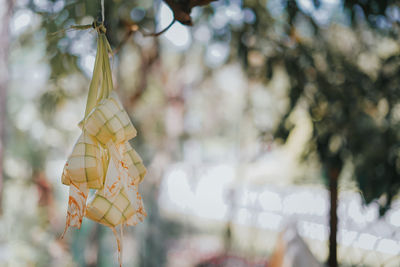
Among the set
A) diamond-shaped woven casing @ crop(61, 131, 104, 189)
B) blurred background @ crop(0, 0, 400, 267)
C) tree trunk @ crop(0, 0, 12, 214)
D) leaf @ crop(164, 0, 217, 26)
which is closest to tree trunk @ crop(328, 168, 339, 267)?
blurred background @ crop(0, 0, 400, 267)

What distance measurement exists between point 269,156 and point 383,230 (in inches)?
34.8

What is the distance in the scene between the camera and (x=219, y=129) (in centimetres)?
251

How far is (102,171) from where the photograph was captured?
42 centimetres

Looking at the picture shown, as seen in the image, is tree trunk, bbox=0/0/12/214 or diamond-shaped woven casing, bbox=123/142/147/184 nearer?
diamond-shaped woven casing, bbox=123/142/147/184

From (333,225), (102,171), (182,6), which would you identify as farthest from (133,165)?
(333,225)

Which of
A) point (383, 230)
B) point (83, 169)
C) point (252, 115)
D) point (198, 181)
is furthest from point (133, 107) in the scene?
point (83, 169)

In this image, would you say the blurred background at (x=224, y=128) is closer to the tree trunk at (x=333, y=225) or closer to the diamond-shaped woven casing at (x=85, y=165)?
the tree trunk at (x=333, y=225)

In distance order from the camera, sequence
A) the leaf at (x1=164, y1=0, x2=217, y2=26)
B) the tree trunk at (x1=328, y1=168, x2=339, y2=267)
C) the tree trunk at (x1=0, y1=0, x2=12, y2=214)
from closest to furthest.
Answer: the leaf at (x1=164, y1=0, x2=217, y2=26) → the tree trunk at (x1=328, y1=168, x2=339, y2=267) → the tree trunk at (x1=0, y1=0, x2=12, y2=214)

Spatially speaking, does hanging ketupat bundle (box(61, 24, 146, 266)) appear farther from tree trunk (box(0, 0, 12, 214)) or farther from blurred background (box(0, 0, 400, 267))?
tree trunk (box(0, 0, 12, 214))

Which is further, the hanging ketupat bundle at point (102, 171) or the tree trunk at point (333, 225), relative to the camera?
the tree trunk at point (333, 225)

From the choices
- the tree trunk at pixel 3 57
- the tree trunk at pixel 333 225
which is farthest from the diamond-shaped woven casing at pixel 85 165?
the tree trunk at pixel 3 57

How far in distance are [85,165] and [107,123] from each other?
0.19 feet

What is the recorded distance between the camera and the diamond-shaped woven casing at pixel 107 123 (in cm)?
41

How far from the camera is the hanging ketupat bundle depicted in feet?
1.31
